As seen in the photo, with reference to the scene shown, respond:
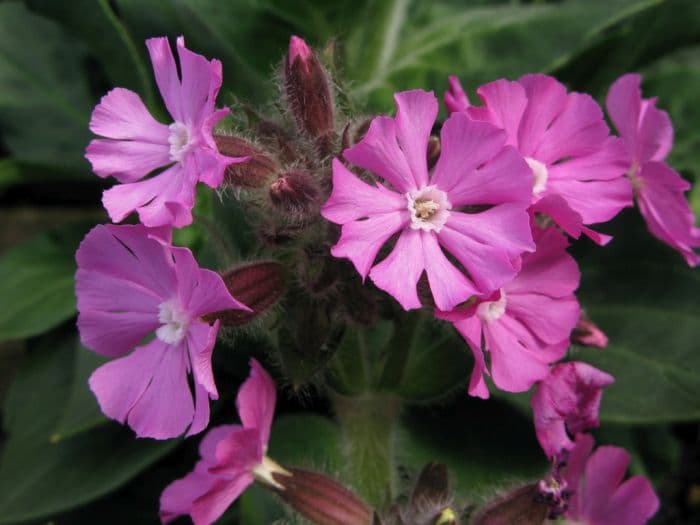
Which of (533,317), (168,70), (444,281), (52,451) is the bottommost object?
(52,451)

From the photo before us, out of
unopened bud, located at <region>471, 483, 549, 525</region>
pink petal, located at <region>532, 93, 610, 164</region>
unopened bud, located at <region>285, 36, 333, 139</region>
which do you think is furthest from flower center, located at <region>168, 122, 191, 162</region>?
unopened bud, located at <region>471, 483, 549, 525</region>

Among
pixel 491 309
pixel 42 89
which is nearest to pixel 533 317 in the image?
pixel 491 309

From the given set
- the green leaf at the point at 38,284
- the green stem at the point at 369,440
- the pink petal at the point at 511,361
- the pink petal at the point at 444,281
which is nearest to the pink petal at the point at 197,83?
the pink petal at the point at 444,281

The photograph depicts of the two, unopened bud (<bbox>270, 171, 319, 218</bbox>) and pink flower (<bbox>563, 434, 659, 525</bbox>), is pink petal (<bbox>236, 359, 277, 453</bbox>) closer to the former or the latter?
unopened bud (<bbox>270, 171, 319, 218</bbox>)

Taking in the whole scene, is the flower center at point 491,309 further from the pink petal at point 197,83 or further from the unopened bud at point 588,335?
the pink petal at point 197,83

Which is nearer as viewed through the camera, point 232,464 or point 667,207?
point 232,464

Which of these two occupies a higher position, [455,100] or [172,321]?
[455,100]

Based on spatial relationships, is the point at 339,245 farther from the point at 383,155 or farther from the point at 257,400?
the point at 257,400
